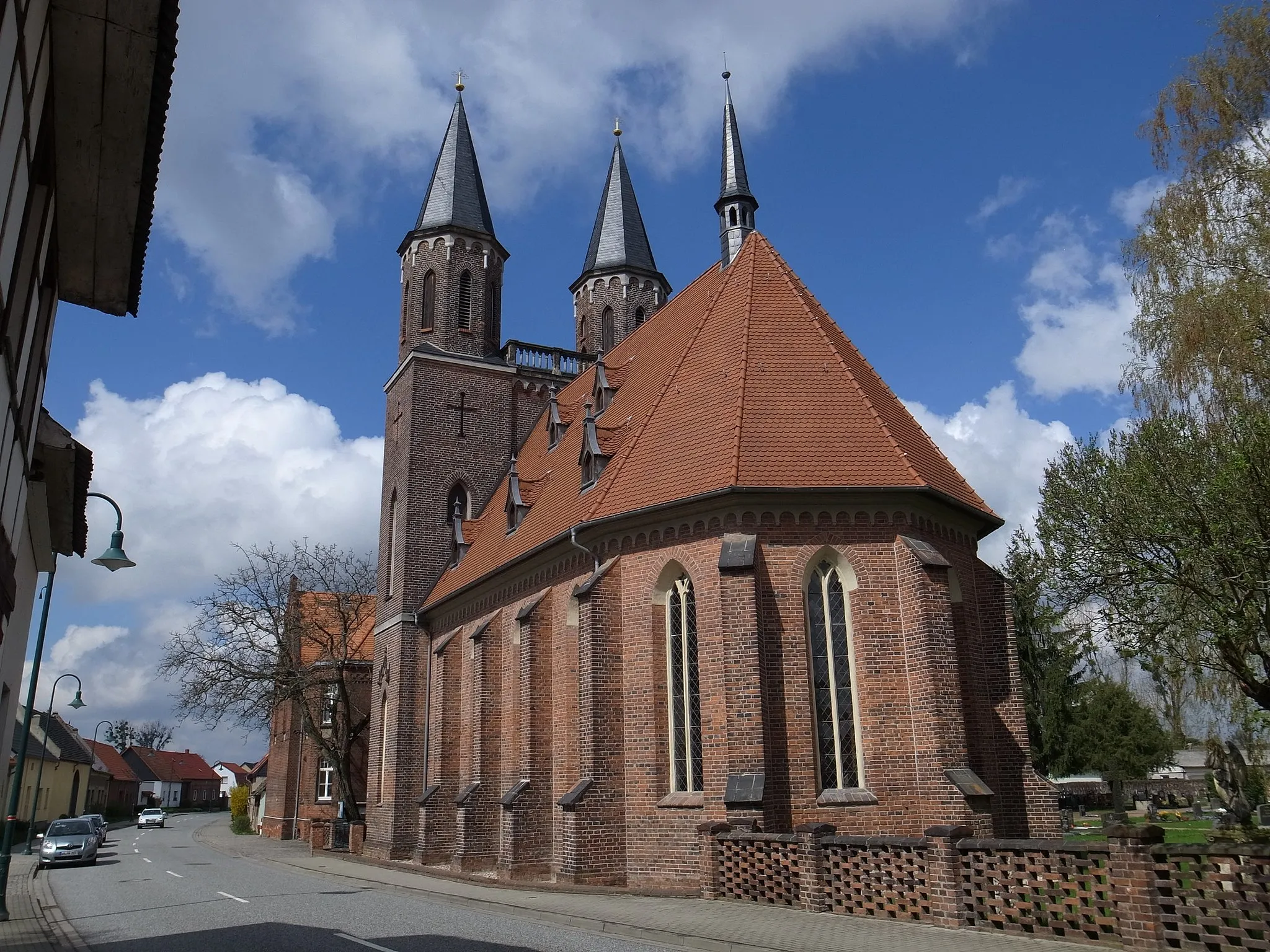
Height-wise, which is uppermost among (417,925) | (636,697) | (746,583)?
(746,583)

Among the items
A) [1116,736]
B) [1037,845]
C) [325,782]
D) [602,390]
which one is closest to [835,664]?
[1037,845]

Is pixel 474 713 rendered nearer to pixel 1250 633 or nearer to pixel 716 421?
pixel 716 421

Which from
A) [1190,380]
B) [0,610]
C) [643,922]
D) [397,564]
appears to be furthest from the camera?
[397,564]

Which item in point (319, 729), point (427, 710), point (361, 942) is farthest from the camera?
point (319, 729)

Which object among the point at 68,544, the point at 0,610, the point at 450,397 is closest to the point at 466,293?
the point at 450,397

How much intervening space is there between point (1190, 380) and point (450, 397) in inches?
834

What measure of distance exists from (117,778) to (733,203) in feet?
313

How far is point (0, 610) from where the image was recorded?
24.9 ft

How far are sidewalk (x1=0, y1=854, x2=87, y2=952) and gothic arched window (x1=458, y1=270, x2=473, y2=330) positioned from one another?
747 inches

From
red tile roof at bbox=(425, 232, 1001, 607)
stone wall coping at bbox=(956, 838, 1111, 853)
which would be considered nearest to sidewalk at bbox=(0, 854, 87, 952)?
red tile roof at bbox=(425, 232, 1001, 607)

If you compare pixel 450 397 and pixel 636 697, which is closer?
pixel 636 697

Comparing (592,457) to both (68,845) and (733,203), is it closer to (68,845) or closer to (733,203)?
(733,203)

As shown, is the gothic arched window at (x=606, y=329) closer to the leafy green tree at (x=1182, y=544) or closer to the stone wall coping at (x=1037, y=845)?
the leafy green tree at (x=1182, y=544)

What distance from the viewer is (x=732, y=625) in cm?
1577
